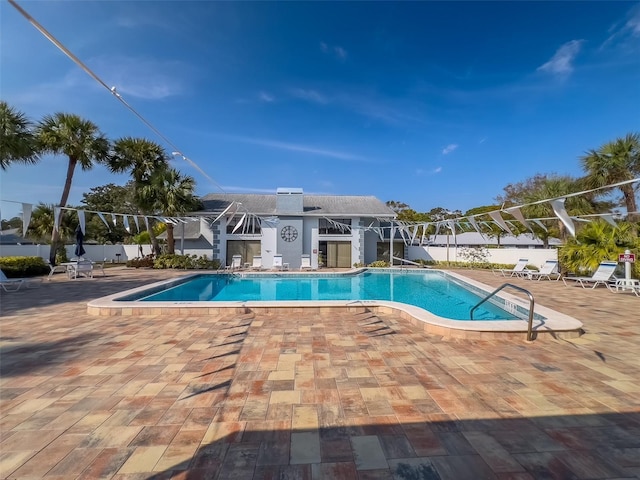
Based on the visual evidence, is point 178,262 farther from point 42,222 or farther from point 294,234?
→ point 42,222

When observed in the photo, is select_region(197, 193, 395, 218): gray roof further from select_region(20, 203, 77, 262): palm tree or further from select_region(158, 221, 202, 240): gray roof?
select_region(20, 203, 77, 262): palm tree

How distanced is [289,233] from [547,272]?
44.0ft

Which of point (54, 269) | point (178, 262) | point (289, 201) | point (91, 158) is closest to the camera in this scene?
point (54, 269)

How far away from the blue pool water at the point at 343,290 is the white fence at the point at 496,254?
5111 mm

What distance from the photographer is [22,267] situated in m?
12.8

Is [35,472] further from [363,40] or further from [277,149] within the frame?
[277,149]

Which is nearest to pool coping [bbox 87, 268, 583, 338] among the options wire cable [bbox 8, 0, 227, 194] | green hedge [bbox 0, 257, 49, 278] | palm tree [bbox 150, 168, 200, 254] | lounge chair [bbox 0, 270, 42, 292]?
wire cable [bbox 8, 0, 227, 194]

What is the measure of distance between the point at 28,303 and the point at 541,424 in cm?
1066

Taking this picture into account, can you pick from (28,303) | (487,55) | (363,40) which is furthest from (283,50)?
(28,303)

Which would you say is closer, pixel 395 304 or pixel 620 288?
pixel 395 304

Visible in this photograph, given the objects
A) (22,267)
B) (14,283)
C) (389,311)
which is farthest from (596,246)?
(22,267)

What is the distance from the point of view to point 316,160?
20.6 metres

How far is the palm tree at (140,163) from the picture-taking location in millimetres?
17219

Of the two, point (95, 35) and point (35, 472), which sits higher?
point (95, 35)
